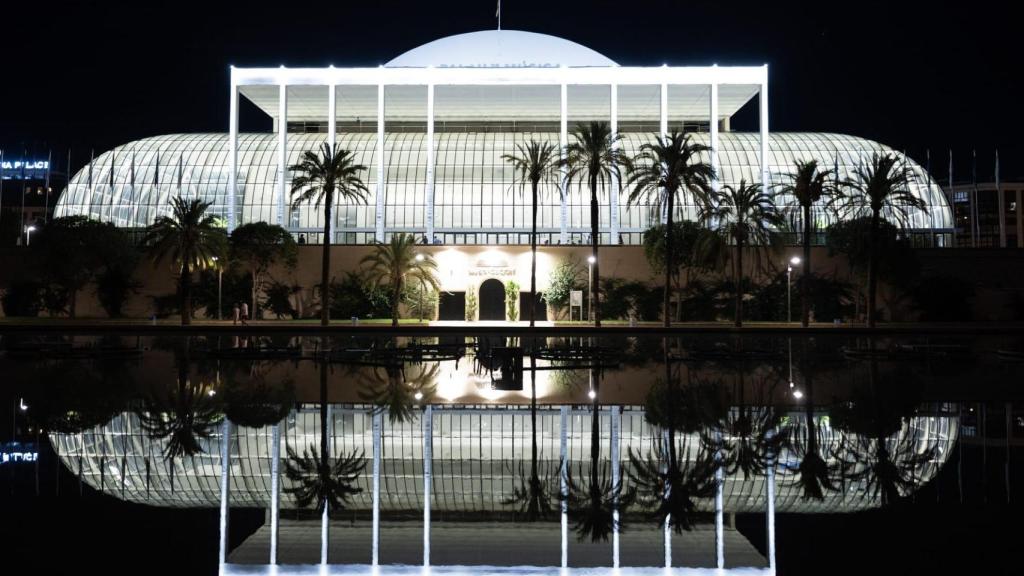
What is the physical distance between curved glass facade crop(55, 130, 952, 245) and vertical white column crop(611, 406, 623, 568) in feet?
136

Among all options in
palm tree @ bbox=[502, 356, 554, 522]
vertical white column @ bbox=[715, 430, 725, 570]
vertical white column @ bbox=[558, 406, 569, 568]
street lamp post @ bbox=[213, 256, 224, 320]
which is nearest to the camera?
vertical white column @ bbox=[715, 430, 725, 570]

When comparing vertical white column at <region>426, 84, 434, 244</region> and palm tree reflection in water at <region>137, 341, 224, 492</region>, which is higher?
vertical white column at <region>426, 84, 434, 244</region>

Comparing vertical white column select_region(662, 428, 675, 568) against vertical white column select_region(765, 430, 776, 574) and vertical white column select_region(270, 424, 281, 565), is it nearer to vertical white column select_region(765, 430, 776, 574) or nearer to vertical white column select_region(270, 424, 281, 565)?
vertical white column select_region(765, 430, 776, 574)

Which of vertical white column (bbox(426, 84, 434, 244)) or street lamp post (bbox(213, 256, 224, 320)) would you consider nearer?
street lamp post (bbox(213, 256, 224, 320))

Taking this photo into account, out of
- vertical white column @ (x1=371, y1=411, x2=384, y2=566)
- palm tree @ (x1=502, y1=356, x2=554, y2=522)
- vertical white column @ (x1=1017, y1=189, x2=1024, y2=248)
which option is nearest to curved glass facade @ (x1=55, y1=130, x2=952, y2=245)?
vertical white column @ (x1=371, y1=411, x2=384, y2=566)

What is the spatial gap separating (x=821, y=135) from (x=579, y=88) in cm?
1948

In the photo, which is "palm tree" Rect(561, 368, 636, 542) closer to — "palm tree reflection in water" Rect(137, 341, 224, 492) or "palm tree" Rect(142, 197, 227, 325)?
"palm tree reflection in water" Rect(137, 341, 224, 492)

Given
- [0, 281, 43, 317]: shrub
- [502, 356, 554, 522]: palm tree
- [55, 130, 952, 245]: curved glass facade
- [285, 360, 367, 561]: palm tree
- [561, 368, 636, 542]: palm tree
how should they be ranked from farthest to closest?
[55, 130, 952, 245]: curved glass facade < [0, 281, 43, 317]: shrub < [285, 360, 367, 561]: palm tree < [502, 356, 554, 522]: palm tree < [561, 368, 636, 542]: palm tree

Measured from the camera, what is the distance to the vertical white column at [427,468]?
27.0ft

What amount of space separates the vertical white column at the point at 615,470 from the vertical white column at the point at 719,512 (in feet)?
3.16

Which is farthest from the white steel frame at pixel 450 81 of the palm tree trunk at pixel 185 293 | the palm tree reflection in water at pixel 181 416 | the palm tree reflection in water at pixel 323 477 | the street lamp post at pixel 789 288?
the palm tree reflection in water at pixel 323 477

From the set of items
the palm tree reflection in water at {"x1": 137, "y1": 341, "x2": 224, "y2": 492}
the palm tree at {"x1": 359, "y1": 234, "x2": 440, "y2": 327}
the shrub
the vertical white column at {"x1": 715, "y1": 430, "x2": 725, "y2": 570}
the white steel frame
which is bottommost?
the vertical white column at {"x1": 715, "y1": 430, "x2": 725, "y2": 570}

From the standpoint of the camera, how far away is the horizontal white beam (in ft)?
189

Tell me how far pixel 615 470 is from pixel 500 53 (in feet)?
183
